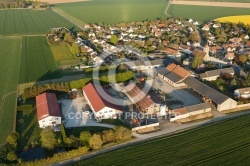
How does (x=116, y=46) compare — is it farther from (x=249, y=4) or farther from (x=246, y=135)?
(x=249, y=4)

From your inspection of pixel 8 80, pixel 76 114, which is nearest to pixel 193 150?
pixel 76 114

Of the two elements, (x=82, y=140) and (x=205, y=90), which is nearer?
(x=82, y=140)

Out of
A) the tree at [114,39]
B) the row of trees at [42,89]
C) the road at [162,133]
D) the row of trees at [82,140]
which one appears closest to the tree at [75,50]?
the tree at [114,39]

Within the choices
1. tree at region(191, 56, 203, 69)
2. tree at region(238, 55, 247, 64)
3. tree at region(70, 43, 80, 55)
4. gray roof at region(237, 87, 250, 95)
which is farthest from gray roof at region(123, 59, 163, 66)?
gray roof at region(237, 87, 250, 95)

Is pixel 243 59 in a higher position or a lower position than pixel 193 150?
higher

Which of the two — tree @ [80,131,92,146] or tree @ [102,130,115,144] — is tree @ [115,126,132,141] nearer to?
tree @ [102,130,115,144]

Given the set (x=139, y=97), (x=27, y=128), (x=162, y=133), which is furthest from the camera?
(x=139, y=97)

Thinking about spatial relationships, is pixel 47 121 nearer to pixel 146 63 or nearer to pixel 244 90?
pixel 146 63
